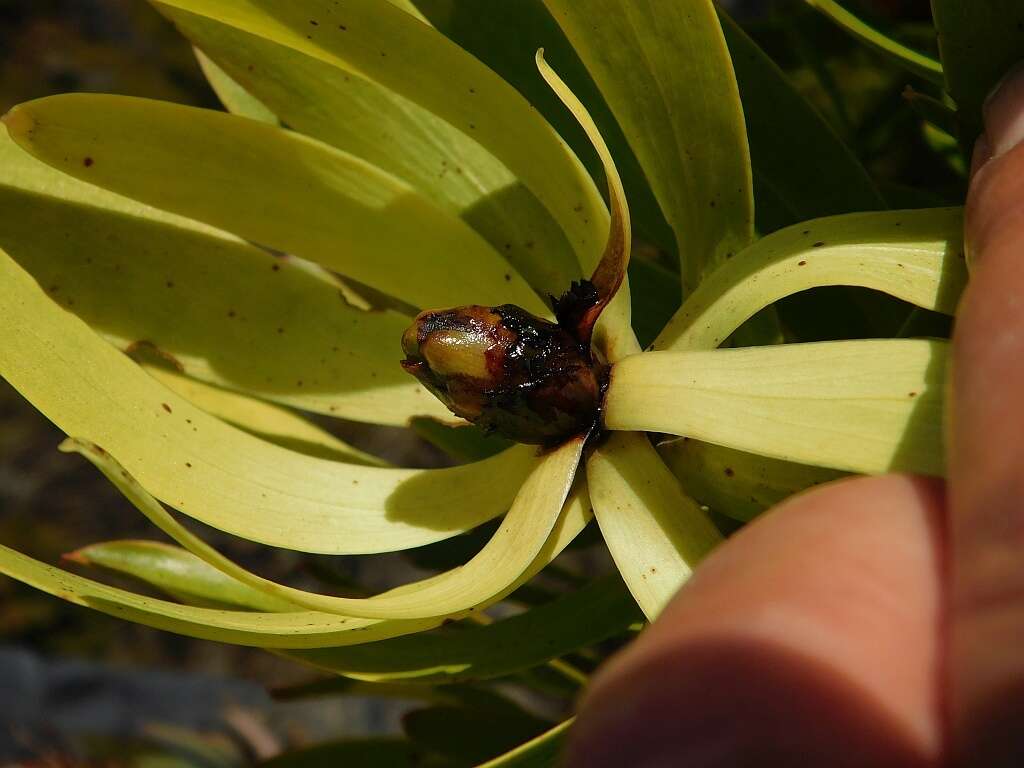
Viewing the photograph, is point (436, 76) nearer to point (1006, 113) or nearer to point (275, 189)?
point (275, 189)

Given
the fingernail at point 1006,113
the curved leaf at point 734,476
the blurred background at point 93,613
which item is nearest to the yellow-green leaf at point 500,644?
the curved leaf at point 734,476

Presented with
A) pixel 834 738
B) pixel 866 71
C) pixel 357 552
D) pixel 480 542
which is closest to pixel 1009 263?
pixel 834 738

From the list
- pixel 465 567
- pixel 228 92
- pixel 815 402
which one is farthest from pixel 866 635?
pixel 228 92

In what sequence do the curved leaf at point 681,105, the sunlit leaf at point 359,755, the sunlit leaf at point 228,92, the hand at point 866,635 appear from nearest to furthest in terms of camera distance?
the hand at point 866,635
the curved leaf at point 681,105
the sunlit leaf at point 228,92
the sunlit leaf at point 359,755

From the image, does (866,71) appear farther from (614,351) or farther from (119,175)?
(119,175)

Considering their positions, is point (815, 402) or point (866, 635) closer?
point (866, 635)

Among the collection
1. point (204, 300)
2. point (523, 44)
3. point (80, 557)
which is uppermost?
point (523, 44)

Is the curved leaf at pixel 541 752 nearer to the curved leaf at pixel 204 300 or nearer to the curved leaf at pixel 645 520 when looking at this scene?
the curved leaf at pixel 645 520
